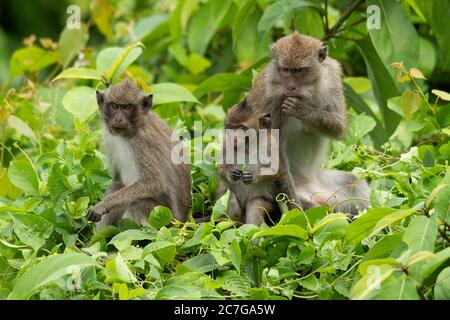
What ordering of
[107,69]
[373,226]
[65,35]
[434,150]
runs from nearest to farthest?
[373,226]
[434,150]
[107,69]
[65,35]

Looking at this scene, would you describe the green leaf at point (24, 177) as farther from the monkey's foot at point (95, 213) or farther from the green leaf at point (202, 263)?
the green leaf at point (202, 263)

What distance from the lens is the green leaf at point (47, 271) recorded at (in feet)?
15.5

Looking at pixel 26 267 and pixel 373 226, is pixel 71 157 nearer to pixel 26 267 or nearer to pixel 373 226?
pixel 26 267

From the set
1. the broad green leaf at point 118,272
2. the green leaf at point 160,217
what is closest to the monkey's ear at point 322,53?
the green leaf at point 160,217

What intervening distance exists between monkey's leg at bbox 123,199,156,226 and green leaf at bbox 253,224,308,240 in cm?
146

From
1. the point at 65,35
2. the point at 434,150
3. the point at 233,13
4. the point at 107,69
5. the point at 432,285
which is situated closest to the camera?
the point at 432,285

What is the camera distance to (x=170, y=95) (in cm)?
724

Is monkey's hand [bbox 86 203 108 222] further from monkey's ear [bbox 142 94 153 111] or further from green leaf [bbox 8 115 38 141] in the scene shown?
green leaf [bbox 8 115 38 141]

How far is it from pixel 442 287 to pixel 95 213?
2.42 m

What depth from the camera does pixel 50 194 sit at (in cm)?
606

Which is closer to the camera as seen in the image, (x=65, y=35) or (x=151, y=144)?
(x=151, y=144)

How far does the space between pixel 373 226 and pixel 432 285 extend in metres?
0.44
